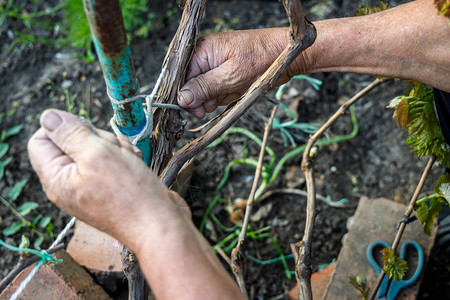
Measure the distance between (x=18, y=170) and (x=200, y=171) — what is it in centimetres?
99

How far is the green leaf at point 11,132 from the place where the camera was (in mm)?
2229

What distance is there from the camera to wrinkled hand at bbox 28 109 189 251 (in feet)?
2.43

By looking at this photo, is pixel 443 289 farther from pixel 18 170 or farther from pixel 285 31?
pixel 18 170

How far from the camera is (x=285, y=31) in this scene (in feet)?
4.25

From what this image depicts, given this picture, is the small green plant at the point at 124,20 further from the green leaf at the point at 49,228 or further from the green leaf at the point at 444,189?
the green leaf at the point at 444,189

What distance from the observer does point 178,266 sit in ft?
2.29

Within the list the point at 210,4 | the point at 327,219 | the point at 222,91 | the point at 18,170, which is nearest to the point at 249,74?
the point at 222,91

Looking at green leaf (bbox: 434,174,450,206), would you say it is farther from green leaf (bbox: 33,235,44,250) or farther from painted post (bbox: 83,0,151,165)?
green leaf (bbox: 33,235,44,250)

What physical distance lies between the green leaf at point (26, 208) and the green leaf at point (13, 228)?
5 centimetres

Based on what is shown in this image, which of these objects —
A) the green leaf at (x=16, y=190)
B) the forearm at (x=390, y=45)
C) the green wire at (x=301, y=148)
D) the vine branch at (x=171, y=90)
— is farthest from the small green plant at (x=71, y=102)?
the forearm at (x=390, y=45)

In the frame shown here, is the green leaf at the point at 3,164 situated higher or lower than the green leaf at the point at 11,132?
lower

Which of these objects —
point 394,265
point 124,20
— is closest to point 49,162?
point 394,265

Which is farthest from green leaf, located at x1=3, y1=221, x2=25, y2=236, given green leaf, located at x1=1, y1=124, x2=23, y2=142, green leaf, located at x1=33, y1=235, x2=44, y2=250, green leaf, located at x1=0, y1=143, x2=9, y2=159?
green leaf, located at x1=1, y1=124, x2=23, y2=142

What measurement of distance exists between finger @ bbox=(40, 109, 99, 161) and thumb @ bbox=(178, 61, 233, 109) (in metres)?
0.37
